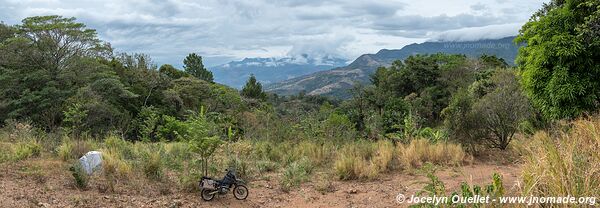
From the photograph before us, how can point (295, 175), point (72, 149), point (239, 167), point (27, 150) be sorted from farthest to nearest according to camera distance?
point (72, 149), point (27, 150), point (239, 167), point (295, 175)

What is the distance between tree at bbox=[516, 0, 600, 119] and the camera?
7.25 meters

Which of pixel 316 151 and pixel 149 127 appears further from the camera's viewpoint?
pixel 149 127

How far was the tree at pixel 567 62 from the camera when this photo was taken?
7248mm

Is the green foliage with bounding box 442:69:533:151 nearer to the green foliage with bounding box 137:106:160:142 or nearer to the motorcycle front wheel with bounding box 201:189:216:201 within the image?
the motorcycle front wheel with bounding box 201:189:216:201

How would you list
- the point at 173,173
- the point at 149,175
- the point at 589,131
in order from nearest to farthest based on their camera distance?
the point at 589,131, the point at 149,175, the point at 173,173

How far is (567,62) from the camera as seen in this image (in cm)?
751

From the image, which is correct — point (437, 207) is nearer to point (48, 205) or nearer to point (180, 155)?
point (48, 205)

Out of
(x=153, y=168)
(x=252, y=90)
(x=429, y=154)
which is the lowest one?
(x=252, y=90)

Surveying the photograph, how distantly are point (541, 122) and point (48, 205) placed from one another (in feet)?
34.3

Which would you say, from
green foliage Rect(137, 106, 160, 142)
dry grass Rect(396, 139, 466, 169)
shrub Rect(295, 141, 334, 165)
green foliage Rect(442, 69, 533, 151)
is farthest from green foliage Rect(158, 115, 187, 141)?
green foliage Rect(442, 69, 533, 151)

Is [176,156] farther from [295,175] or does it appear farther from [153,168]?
[295,175]

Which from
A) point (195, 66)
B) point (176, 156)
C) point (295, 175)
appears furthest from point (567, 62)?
point (195, 66)

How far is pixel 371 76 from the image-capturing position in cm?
5756

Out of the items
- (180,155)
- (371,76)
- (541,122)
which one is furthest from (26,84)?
(371,76)
